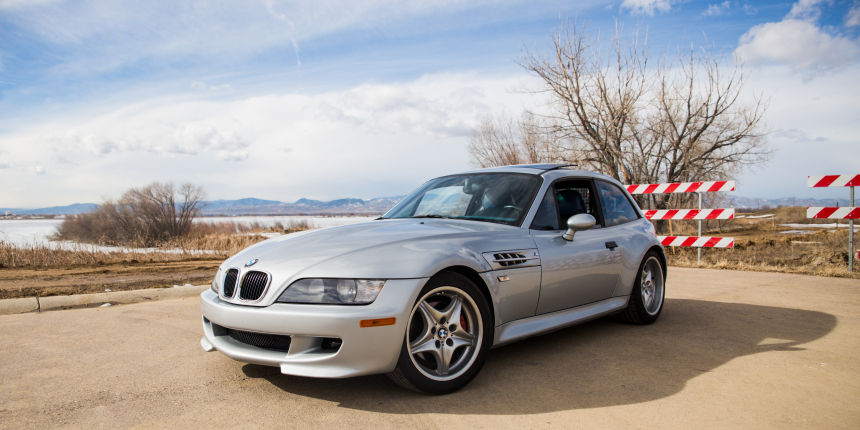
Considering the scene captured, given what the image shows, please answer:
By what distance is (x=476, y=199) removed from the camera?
4668mm

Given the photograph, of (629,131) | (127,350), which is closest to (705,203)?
(629,131)

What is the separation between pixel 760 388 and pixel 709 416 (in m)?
0.73

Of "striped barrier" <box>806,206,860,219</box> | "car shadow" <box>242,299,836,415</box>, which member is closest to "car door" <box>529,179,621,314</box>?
"car shadow" <box>242,299,836,415</box>

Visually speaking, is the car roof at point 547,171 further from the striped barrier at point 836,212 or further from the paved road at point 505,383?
the striped barrier at point 836,212

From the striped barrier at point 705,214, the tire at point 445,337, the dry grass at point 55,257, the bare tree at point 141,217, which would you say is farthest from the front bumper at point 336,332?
the bare tree at point 141,217

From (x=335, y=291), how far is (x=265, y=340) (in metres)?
0.56

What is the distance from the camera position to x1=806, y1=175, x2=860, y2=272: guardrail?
903 centimetres

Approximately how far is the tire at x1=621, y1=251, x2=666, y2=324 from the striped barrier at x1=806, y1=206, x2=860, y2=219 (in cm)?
513

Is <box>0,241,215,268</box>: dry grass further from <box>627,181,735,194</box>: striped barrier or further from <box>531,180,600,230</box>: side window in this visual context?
<box>531,180,600,230</box>: side window

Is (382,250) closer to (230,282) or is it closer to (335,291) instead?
(335,291)

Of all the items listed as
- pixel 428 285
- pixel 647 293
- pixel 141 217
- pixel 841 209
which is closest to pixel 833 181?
pixel 841 209

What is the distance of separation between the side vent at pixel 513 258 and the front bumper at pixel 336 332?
28.0 inches

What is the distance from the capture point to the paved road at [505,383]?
3070 mm

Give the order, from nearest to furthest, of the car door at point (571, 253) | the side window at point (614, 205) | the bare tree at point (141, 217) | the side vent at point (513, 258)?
the side vent at point (513, 258)
the car door at point (571, 253)
the side window at point (614, 205)
the bare tree at point (141, 217)
